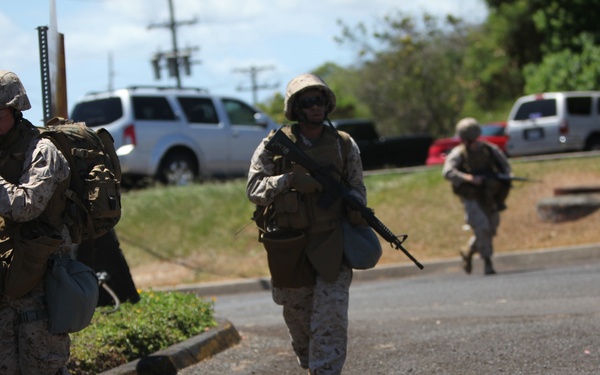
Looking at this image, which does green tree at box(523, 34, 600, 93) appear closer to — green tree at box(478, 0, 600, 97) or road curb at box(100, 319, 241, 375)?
green tree at box(478, 0, 600, 97)

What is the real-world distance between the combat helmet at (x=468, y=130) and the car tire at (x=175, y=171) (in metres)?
8.01

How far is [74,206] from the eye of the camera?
212 inches

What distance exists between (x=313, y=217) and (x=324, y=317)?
567 mm

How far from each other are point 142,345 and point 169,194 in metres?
11.2

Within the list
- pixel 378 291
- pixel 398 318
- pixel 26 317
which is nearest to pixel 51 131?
pixel 26 317

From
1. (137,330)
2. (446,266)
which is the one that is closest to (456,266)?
(446,266)

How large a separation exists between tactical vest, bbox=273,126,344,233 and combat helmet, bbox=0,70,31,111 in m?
1.62

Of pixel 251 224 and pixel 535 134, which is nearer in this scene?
pixel 251 224

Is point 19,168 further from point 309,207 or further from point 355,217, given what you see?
point 355,217

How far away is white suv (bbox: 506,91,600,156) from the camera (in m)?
26.8

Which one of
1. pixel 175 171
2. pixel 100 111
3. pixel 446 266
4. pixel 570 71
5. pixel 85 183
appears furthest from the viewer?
pixel 570 71

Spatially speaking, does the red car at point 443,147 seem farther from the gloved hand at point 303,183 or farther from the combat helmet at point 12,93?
the combat helmet at point 12,93

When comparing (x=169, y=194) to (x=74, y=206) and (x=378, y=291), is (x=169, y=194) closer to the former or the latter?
(x=378, y=291)

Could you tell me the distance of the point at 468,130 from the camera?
12555mm
